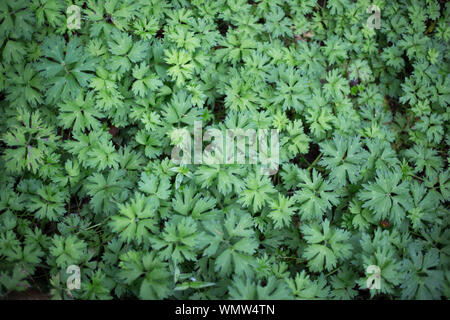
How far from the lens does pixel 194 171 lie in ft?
9.98

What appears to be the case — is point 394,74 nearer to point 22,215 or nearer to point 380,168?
point 380,168

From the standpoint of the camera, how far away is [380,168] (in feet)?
10.5

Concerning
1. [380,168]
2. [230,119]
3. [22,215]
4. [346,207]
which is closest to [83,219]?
[22,215]

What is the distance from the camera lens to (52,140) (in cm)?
302

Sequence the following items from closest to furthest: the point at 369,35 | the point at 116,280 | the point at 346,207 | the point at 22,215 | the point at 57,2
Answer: the point at 116,280, the point at 22,215, the point at 57,2, the point at 346,207, the point at 369,35

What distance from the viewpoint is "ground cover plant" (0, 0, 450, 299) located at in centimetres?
263

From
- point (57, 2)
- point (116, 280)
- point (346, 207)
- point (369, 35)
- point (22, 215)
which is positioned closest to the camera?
point (116, 280)

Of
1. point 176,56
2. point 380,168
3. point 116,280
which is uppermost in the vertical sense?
point 176,56

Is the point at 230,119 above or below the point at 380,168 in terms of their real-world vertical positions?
above

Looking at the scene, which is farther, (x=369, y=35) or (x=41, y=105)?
(x=369, y=35)

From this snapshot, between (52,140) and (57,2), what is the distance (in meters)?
1.33

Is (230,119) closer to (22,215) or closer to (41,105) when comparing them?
(41,105)

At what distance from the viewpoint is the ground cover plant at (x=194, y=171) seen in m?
2.63

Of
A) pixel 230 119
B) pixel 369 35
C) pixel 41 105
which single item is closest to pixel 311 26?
pixel 369 35
